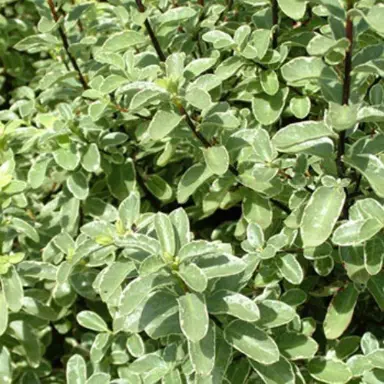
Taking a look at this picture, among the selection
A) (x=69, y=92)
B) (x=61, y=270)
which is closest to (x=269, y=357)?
(x=61, y=270)

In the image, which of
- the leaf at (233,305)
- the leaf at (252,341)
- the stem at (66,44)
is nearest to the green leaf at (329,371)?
the leaf at (252,341)

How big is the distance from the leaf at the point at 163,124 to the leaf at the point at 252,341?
1.83 feet

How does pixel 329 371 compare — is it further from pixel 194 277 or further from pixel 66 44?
pixel 66 44

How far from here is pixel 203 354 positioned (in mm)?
1741

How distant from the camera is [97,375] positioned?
2.03m

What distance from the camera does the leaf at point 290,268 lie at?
1991 millimetres

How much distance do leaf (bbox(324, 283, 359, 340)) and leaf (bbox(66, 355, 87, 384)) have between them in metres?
0.75

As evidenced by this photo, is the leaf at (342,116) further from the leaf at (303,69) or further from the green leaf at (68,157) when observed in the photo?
the green leaf at (68,157)

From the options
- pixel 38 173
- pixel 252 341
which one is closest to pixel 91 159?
pixel 38 173

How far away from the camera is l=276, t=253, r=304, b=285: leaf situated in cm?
199

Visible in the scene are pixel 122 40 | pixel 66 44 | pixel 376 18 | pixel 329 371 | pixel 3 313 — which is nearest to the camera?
pixel 376 18

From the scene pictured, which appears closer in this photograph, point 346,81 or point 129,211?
point 346,81

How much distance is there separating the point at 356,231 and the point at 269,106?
0.61 metres

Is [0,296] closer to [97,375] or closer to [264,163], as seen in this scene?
[97,375]
